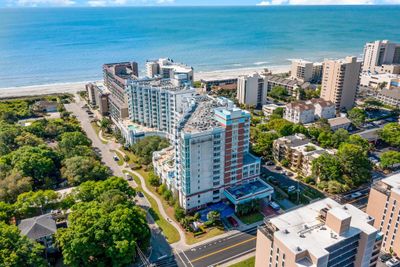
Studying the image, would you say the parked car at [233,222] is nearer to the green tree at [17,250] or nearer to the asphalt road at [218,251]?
the asphalt road at [218,251]

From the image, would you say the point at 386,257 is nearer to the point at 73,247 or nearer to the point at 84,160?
the point at 73,247

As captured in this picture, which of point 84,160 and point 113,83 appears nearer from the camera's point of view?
point 84,160

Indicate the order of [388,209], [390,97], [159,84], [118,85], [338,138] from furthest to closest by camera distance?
[390,97] → [118,85] → [159,84] → [338,138] → [388,209]

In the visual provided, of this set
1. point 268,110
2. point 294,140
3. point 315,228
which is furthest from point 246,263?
point 268,110

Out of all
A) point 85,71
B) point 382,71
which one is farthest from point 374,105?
point 85,71

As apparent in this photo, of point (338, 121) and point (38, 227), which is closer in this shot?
point (38, 227)

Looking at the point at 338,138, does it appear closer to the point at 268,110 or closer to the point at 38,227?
the point at 268,110

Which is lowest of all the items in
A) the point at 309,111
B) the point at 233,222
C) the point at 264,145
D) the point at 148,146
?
the point at 233,222

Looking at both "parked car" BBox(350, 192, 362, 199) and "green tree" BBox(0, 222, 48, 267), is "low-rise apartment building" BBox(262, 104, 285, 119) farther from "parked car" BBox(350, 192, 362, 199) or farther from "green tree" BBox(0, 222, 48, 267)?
"green tree" BBox(0, 222, 48, 267)
